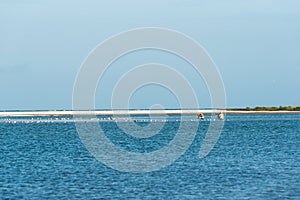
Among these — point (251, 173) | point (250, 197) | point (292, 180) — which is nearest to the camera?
point (250, 197)

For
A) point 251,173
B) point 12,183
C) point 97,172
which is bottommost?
point 12,183

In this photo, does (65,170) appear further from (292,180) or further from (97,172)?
(292,180)

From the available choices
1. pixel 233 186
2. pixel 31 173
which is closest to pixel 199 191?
pixel 233 186

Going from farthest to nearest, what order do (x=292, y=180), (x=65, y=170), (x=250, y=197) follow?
(x=65, y=170) < (x=292, y=180) < (x=250, y=197)

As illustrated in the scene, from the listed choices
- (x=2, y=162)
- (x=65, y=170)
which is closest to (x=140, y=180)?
(x=65, y=170)

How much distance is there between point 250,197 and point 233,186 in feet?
11.8

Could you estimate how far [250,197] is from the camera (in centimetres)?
3309

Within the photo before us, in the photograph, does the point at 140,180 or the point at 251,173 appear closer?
the point at 140,180

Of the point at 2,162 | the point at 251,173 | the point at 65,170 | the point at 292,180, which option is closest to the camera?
the point at 292,180

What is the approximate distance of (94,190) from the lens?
3584cm

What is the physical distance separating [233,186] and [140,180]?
5.34 m

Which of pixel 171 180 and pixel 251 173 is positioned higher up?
pixel 251 173

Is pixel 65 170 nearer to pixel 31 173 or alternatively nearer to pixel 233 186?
pixel 31 173

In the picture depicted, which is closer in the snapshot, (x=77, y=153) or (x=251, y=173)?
(x=251, y=173)
